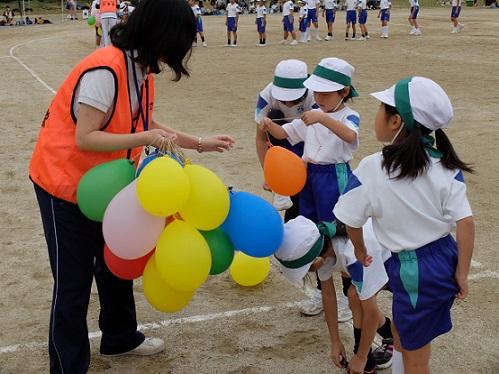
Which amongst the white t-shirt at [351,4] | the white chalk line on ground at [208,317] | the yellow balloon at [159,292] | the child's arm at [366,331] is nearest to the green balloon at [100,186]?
the yellow balloon at [159,292]

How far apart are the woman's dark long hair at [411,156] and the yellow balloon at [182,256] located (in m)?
0.88

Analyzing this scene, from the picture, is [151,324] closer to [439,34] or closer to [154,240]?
[154,240]

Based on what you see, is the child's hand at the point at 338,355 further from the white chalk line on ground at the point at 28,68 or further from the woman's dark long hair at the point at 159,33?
the white chalk line on ground at the point at 28,68

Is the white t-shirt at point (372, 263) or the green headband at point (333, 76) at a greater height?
the green headband at point (333, 76)

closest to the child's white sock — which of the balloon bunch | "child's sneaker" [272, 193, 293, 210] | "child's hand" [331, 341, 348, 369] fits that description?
"child's hand" [331, 341, 348, 369]

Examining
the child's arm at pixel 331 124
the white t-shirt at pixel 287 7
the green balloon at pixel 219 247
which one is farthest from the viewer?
the white t-shirt at pixel 287 7

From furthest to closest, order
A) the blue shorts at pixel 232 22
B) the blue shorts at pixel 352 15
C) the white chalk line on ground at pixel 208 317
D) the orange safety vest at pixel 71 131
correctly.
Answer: the blue shorts at pixel 352 15 → the blue shorts at pixel 232 22 → the white chalk line on ground at pixel 208 317 → the orange safety vest at pixel 71 131

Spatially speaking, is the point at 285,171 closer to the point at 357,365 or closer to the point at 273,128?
the point at 273,128

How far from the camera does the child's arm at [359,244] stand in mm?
2980

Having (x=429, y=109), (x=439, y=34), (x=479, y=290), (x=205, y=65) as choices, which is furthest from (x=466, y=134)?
(x=439, y=34)

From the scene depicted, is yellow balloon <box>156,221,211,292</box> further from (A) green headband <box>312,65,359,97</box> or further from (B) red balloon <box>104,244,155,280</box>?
(A) green headband <box>312,65,359,97</box>

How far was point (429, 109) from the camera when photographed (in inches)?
108

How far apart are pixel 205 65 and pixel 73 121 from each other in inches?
623

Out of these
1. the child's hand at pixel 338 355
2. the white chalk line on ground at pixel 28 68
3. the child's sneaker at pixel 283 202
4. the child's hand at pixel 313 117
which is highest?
the child's hand at pixel 313 117
